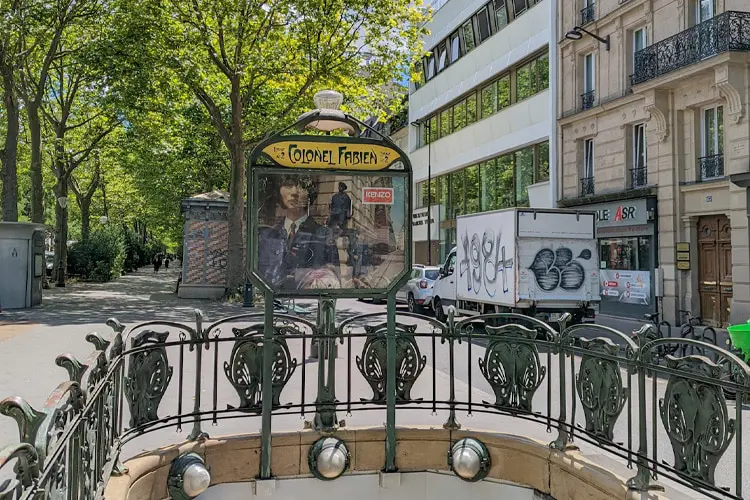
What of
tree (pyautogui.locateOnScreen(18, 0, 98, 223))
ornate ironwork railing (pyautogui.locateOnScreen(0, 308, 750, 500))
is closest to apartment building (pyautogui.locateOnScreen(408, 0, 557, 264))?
tree (pyautogui.locateOnScreen(18, 0, 98, 223))

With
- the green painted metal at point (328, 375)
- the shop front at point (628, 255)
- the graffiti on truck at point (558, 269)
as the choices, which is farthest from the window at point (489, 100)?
the green painted metal at point (328, 375)

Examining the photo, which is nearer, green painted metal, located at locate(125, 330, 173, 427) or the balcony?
green painted metal, located at locate(125, 330, 173, 427)

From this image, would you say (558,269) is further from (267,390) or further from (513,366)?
(267,390)

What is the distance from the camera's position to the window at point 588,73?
72.3ft

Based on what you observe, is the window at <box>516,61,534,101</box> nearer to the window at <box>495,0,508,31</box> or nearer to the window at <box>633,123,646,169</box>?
the window at <box>495,0,508,31</box>

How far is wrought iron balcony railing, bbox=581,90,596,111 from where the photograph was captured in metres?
21.7

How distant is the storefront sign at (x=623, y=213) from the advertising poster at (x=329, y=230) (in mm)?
15865

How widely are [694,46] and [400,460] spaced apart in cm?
1631

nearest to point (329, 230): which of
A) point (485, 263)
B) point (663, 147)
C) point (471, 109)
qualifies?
point (485, 263)

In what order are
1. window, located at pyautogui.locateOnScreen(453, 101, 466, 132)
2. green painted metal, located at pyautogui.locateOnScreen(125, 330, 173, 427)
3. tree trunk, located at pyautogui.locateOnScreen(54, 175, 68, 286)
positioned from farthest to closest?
window, located at pyautogui.locateOnScreen(453, 101, 466, 132), tree trunk, located at pyautogui.locateOnScreen(54, 175, 68, 286), green painted metal, located at pyautogui.locateOnScreen(125, 330, 173, 427)

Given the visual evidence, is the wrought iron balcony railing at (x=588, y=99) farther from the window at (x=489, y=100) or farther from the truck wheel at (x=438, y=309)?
the truck wheel at (x=438, y=309)

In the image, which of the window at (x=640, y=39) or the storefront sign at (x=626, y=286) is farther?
the window at (x=640, y=39)

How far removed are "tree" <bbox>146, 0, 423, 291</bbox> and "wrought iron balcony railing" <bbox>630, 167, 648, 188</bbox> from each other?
29.4 ft

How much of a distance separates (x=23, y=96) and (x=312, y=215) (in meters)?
20.8
